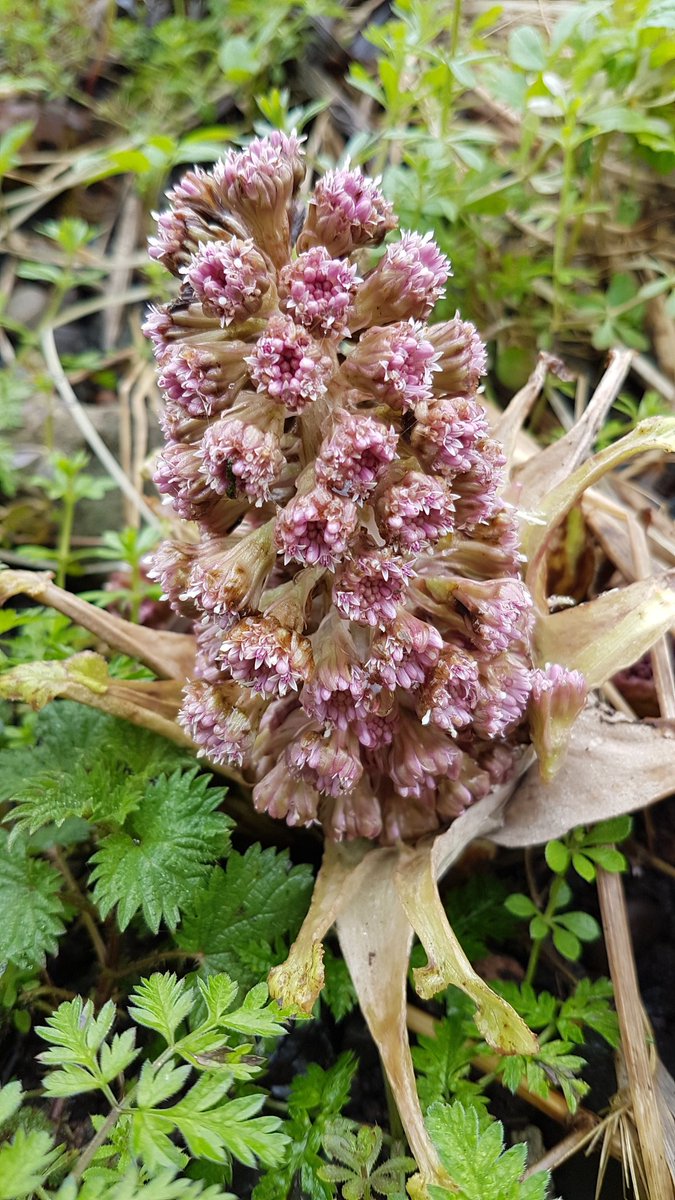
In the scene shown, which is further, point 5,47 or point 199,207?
point 5,47

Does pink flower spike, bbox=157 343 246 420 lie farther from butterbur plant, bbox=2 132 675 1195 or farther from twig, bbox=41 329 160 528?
twig, bbox=41 329 160 528

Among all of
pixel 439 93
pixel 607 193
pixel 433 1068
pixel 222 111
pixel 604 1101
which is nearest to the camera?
pixel 433 1068

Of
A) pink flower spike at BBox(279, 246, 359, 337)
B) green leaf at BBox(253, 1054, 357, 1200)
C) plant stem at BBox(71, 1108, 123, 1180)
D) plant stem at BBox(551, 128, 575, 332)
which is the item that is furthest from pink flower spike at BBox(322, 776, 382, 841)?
plant stem at BBox(551, 128, 575, 332)

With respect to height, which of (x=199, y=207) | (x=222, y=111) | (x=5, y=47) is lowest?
(x=199, y=207)

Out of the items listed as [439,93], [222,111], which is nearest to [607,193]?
[439,93]

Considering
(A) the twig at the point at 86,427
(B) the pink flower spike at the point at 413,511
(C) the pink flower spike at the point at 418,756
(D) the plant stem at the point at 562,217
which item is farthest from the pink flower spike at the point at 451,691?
(D) the plant stem at the point at 562,217

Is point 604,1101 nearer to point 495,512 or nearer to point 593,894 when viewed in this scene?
point 593,894
